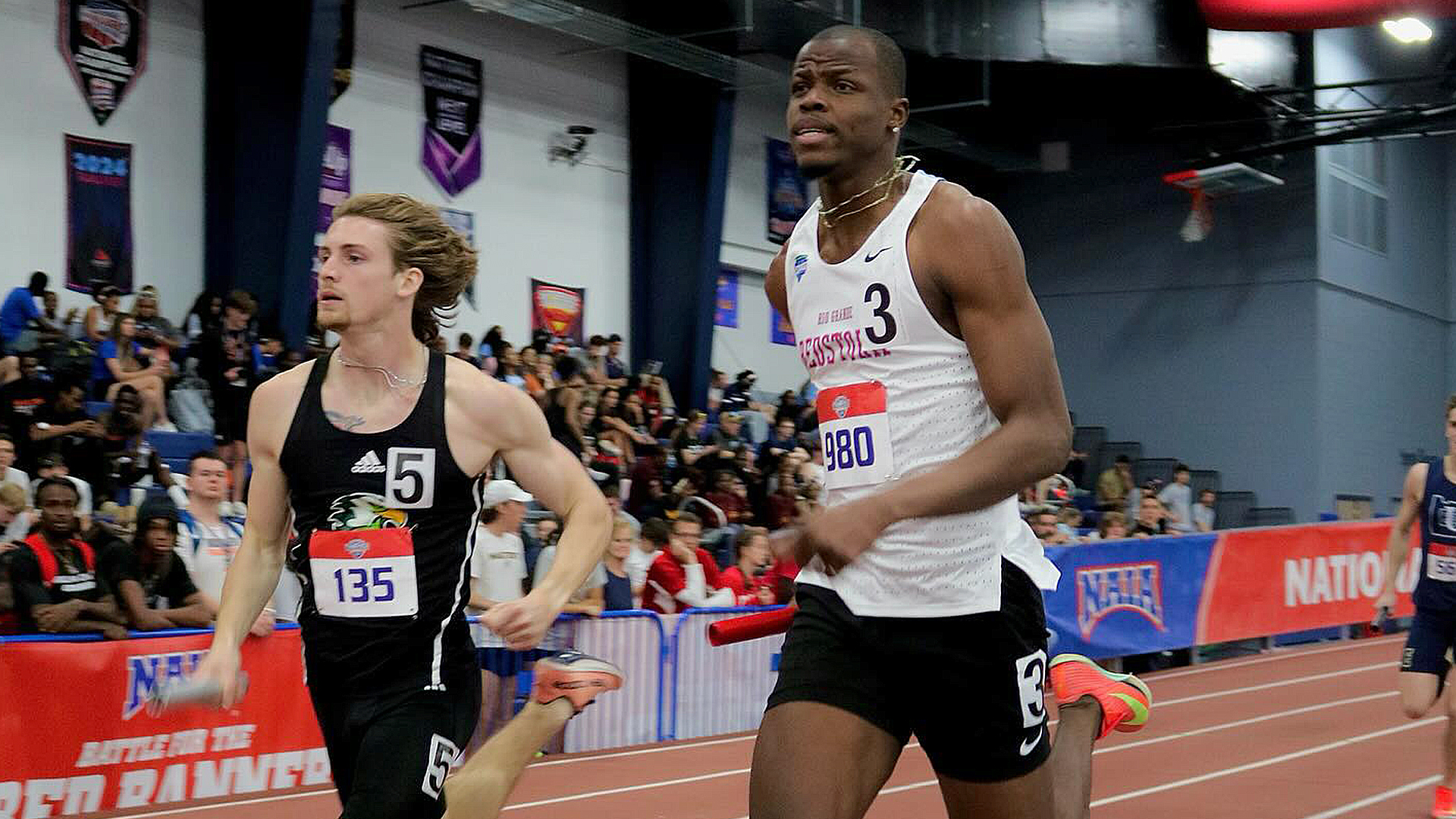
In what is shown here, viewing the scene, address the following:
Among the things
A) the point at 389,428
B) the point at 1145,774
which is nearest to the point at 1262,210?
the point at 1145,774

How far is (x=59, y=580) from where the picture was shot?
804 centimetres

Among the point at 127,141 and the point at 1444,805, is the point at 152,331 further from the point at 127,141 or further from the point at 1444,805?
the point at 1444,805

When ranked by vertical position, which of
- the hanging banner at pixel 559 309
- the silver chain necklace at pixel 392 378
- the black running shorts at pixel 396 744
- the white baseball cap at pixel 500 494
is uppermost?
the hanging banner at pixel 559 309

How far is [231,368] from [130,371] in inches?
36.8

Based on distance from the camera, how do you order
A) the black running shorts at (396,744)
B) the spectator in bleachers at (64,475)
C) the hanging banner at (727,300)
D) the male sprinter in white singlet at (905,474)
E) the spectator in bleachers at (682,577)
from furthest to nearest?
the hanging banner at (727,300)
the spectator in bleachers at (682,577)
the spectator in bleachers at (64,475)
the black running shorts at (396,744)
the male sprinter in white singlet at (905,474)

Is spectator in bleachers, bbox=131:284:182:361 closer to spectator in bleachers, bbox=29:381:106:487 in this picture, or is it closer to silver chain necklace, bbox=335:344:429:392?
spectator in bleachers, bbox=29:381:106:487

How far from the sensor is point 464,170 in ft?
62.7

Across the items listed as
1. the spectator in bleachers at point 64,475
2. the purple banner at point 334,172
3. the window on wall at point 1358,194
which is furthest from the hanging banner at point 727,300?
the spectator in bleachers at point 64,475

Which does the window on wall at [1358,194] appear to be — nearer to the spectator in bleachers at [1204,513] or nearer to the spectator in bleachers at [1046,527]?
the spectator in bleachers at [1204,513]

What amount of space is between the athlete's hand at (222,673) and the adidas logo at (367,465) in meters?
0.52

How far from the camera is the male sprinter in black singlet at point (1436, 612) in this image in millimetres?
8188

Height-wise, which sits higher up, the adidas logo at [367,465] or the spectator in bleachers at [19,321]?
the spectator in bleachers at [19,321]

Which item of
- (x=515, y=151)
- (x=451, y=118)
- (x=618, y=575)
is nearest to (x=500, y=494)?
(x=618, y=575)

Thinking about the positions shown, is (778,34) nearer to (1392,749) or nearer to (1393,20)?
(1393,20)
